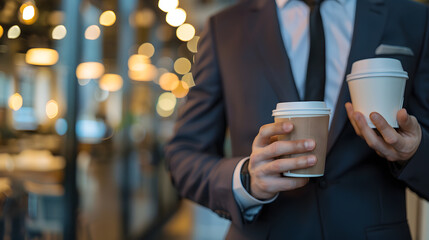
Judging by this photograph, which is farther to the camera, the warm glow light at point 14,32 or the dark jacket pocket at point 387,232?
the warm glow light at point 14,32

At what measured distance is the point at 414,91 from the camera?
0.97 meters

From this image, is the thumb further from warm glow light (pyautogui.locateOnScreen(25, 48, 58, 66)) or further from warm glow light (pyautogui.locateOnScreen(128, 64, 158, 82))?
warm glow light (pyautogui.locateOnScreen(128, 64, 158, 82))

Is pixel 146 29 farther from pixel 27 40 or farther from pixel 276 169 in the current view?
pixel 276 169

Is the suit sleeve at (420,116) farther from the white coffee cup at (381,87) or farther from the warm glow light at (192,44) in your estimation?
the warm glow light at (192,44)

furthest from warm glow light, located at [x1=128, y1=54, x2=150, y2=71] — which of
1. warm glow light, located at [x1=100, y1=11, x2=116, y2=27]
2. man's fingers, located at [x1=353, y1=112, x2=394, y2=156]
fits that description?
man's fingers, located at [x1=353, y1=112, x2=394, y2=156]

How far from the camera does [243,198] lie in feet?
2.94

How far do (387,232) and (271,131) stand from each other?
18.9 inches

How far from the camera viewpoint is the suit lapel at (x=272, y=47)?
942 millimetres

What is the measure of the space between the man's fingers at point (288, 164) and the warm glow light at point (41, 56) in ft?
5.74

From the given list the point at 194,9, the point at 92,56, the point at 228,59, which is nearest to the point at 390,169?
the point at 228,59

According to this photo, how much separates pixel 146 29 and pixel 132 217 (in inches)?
107

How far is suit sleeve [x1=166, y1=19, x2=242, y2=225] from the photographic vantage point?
1.02 meters

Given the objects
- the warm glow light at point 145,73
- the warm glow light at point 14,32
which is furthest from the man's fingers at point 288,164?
the warm glow light at point 145,73

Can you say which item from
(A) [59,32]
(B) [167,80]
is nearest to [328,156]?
(A) [59,32]
